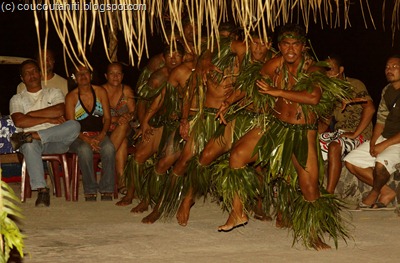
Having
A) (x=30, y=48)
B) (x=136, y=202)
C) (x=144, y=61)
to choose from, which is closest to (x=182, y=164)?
(x=136, y=202)

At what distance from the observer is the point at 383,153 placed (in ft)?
26.3

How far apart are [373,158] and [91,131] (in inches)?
109

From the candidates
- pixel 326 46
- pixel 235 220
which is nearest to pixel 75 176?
pixel 235 220

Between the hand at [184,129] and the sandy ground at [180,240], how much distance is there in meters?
0.72

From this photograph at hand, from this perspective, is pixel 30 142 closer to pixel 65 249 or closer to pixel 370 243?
pixel 65 249

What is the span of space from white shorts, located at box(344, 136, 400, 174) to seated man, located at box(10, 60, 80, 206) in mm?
2645

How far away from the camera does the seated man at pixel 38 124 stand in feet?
28.1

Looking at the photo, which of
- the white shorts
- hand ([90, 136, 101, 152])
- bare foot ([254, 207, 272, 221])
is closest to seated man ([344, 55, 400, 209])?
the white shorts

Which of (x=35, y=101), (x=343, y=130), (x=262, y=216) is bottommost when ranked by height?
(x=262, y=216)

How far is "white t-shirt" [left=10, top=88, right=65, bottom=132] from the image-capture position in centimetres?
889

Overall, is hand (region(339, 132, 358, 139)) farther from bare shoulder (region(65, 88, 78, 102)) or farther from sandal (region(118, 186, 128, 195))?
bare shoulder (region(65, 88, 78, 102))

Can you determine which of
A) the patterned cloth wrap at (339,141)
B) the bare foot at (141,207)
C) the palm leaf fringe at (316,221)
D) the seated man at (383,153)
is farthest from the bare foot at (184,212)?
the seated man at (383,153)

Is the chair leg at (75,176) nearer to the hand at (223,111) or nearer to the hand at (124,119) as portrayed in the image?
the hand at (124,119)

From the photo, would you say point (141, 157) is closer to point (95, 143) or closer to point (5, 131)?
point (95, 143)
